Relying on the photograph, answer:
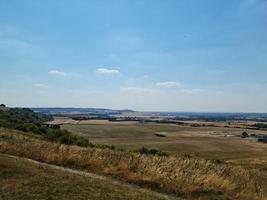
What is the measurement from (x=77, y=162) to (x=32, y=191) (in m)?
5.66

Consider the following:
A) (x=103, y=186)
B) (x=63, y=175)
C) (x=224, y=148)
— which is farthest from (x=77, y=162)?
(x=224, y=148)

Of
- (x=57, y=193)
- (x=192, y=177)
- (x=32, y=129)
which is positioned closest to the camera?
(x=57, y=193)

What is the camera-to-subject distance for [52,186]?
1129 centimetres

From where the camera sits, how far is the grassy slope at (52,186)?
34.7ft

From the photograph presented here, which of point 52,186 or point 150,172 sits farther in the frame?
point 150,172

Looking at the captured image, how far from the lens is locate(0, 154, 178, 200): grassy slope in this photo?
1056 cm

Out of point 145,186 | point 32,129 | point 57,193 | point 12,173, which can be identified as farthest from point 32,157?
point 32,129

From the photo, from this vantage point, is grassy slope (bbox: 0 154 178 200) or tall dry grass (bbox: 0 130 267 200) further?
tall dry grass (bbox: 0 130 267 200)

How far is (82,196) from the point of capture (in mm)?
10734

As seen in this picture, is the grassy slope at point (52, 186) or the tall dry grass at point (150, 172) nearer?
the grassy slope at point (52, 186)

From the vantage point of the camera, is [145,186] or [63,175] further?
[145,186]

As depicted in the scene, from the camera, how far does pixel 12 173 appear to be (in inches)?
498

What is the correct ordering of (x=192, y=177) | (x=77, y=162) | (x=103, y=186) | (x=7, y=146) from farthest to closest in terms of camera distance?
(x=7, y=146)
(x=77, y=162)
(x=192, y=177)
(x=103, y=186)

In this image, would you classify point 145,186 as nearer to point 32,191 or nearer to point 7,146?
point 32,191
